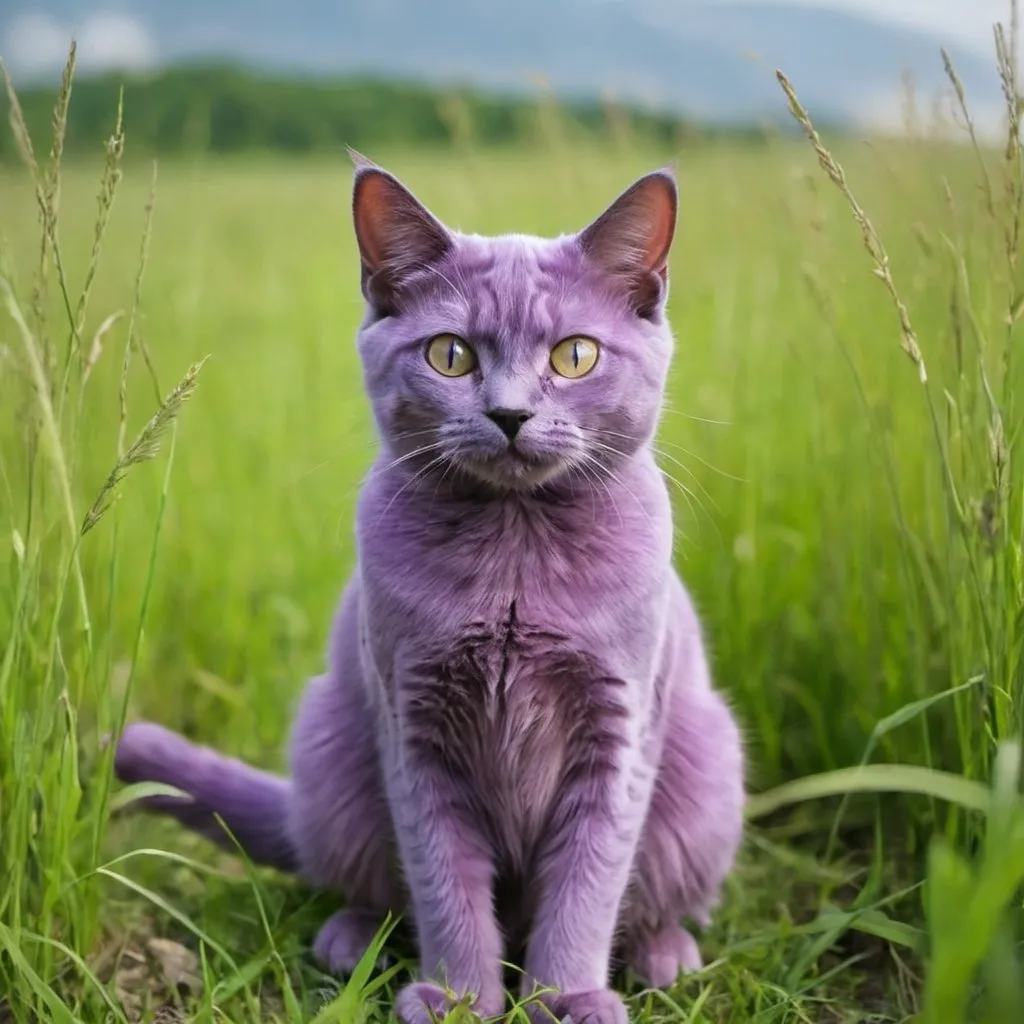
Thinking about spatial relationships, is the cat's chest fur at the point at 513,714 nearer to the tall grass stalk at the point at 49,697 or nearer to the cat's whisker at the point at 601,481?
the cat's whisker at the point at 601,481

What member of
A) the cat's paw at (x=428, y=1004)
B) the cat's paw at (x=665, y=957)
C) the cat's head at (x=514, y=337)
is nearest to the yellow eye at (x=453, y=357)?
the cat's head at (x=514, y=337)

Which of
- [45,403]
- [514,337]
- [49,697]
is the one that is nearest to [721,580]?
[514,337]

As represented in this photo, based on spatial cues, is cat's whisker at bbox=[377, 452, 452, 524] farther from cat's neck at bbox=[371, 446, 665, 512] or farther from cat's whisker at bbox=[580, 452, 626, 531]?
cat's whisker at bbox=[580, 452, 626, 531]

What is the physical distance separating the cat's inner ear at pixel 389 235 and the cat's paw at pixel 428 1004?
2.84 ft

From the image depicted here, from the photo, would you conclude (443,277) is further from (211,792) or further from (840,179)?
(211,792)

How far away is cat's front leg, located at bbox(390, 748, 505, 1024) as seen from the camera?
1.35 meters

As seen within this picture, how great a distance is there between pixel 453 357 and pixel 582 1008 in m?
0.81

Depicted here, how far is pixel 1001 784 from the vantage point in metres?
0.85

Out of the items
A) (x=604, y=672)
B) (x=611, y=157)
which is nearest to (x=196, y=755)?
(x=604, y=672)

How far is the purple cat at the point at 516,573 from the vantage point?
1.31 meters

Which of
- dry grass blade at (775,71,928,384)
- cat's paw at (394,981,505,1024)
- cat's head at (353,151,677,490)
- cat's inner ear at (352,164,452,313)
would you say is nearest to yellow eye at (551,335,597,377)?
cat's head at (353,151,677,490)

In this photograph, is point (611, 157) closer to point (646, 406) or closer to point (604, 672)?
point (646, 406)

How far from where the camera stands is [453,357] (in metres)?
1.31

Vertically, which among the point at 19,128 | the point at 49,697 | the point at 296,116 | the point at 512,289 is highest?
the point at 296,116
